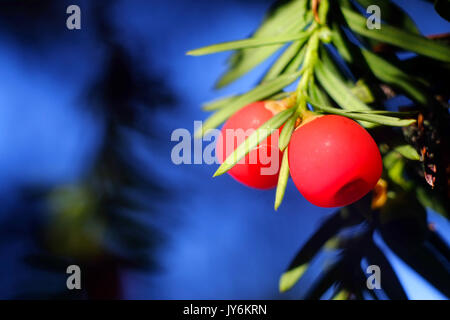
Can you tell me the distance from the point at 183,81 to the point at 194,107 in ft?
0.17

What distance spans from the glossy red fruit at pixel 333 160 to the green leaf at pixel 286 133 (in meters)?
0.02

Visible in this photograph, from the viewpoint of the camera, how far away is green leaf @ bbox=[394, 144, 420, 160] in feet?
1.12

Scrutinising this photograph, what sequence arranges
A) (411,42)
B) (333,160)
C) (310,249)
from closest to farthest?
(333,160)
(411,42)
(310,249)

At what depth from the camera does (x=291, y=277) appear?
489 mm

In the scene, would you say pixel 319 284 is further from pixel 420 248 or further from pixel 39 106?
pixel 39 106

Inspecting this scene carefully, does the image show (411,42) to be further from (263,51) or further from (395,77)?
(263,51)

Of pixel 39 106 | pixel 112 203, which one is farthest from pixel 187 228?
pixel 39 106

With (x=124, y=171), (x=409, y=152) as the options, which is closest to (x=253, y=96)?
(x=409, y=152)

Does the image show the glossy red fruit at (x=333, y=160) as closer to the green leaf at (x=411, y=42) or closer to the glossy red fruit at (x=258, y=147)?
the glossy red fruit at (x=258, y=147)

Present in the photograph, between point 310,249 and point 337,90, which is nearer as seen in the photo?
point 337,90

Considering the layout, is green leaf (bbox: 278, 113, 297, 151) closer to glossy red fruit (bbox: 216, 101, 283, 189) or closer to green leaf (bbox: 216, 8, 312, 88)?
glossy red fruit (bbox: 216, 101, 283, 189)

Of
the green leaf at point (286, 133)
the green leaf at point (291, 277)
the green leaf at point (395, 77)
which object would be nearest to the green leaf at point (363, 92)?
the green leaf at point (395, 77)

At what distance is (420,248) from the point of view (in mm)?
502

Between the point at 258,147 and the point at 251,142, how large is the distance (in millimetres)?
20
